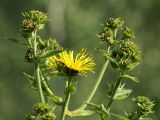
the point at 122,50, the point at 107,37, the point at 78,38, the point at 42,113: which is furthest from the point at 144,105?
the point at 78,38

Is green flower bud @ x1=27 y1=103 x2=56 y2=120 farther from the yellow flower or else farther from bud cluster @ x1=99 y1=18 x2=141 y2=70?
bud cluster @ x1=99 y1=18 x2=141 y2=70

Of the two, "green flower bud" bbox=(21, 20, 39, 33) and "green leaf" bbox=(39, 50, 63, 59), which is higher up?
"green flower bud" bbox=(21, 20, 39, 33)

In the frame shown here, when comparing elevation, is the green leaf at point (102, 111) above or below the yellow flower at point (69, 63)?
below

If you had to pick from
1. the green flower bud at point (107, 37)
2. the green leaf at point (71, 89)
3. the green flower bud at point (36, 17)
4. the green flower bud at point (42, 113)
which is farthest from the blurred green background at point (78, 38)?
the green flower bud at point (42, 113)

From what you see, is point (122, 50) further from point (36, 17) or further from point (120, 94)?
point (36, 17)

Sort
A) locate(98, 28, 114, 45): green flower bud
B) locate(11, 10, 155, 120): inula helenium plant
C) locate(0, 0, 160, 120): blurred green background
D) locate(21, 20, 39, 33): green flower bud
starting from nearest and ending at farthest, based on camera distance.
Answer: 1. locate(11, 10, 155, 120): inula helenium plant
2. locate(21, 20, 39, 33): green flower bud
3. locate(98, 28, 114, 45): green flower bud
4. locate(0, 0, 160, 120): blurred green background

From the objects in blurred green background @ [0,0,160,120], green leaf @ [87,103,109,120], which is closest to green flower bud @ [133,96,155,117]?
green leaf @ [87,103,109,120]

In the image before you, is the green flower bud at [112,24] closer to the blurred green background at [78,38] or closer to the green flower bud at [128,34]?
the green flower bud at [128,34]

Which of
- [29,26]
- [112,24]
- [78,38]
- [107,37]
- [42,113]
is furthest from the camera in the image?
[78,38]
